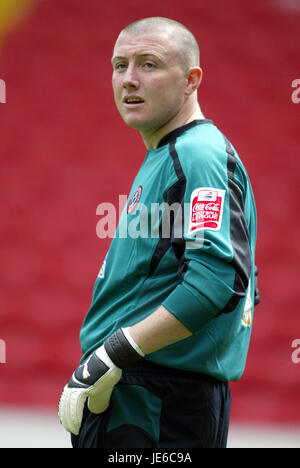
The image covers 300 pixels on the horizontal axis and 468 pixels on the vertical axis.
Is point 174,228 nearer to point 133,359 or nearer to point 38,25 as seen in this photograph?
point 133,359

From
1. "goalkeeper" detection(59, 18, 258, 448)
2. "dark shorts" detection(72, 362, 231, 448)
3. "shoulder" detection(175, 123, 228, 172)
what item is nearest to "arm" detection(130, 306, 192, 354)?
"goalkeeper" detection(59, 18, 258, 448)

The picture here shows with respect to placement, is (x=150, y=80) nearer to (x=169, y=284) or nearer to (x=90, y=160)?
(x=169, y=284)

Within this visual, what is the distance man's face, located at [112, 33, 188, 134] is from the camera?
1.77 meters

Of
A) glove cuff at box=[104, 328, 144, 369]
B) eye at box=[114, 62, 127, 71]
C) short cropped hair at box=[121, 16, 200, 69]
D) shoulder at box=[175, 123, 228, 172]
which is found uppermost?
short cropped hair at box=[121, 16, 200, 69]

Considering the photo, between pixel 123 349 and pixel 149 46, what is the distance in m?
0.77

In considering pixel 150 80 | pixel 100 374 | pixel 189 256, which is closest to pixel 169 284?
pixel 189 256

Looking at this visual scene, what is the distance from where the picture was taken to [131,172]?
377cm

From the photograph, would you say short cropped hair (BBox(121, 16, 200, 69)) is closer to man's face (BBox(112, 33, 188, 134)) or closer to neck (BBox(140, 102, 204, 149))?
man's face (BBox(112, 33, 188, 134))

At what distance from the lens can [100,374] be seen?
1577 millimetres

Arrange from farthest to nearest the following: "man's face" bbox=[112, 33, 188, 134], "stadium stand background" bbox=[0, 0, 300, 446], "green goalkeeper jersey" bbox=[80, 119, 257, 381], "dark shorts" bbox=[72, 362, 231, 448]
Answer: "stadium stand background" bbox=[0, 0, 300, 446] < "man's face" bbox=[112, 33, 188, 134] < "dark shorts" bbox=[72, 362, 231, 448] < "green goalkeeper jersey" bbox=[80, 119, 257, 381]

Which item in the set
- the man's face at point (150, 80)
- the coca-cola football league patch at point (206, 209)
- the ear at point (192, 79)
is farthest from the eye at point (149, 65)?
the coca-cola football league patch at point (206, 209)

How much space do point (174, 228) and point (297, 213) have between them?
2.28 m
